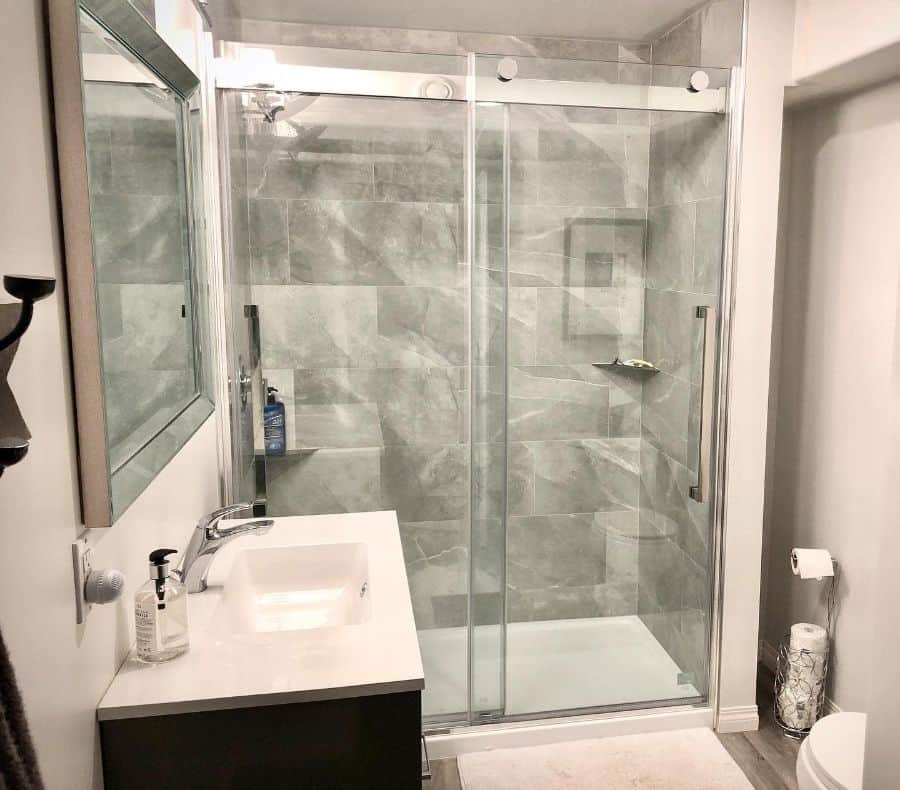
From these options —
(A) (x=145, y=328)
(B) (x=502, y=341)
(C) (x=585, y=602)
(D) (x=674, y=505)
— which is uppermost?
(A) (x=145, y=328)

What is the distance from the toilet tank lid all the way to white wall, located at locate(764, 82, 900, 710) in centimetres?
31

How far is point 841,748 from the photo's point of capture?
1.84m

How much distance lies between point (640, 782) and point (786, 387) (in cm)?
140

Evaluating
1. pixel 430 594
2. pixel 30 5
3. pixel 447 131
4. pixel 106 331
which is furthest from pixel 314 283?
pixel 30 5

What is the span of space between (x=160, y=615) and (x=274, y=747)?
0.94 ft

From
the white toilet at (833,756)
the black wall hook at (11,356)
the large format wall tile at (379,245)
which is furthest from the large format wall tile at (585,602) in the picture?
the black wall hook at (11,356)

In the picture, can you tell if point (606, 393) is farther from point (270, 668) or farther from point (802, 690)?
point (270, 668)

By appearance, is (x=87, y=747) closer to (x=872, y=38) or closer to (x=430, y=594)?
(x=430, y=594)

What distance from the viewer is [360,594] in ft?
5.83

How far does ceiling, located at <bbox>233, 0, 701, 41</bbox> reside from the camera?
2441mm

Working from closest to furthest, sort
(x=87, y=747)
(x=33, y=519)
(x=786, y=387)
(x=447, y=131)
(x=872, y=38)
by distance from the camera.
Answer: (x=33, y=519), (x=87, y=747), (x=872, y=38), (x=447, y=131), (x=786, y=387)

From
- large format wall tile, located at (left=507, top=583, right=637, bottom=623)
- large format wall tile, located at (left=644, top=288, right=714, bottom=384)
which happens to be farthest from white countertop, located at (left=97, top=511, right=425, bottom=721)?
large format wall tile, located at (left=644, top=288, right=714, bottom=384)

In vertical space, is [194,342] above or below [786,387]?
above

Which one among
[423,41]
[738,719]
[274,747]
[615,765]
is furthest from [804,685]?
[423,41]
